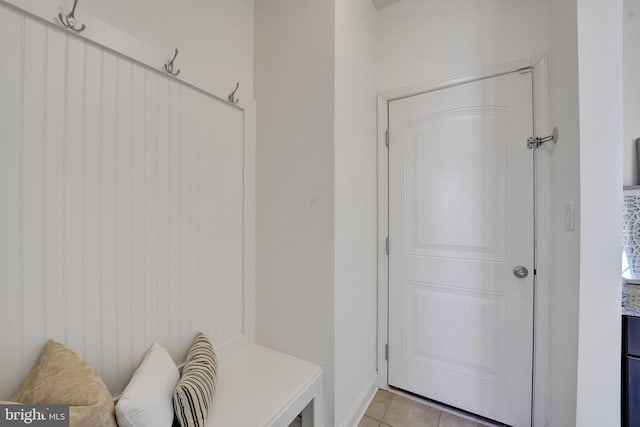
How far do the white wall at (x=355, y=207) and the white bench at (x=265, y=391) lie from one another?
0.15m

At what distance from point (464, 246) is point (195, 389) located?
158 centimetres

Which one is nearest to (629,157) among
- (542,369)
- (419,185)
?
(419,185)

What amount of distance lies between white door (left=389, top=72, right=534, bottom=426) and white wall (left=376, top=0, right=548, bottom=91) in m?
0.14

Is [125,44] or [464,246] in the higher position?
[125,44]

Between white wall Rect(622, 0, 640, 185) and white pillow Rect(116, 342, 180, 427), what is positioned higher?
white wall Rect(622, 0, 640, 185)

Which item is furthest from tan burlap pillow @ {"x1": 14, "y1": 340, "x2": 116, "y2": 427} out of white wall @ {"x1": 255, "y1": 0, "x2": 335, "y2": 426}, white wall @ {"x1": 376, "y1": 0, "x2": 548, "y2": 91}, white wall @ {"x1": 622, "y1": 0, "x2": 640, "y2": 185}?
white wall @ {"x1": 622, "y1": 0, "x2": 640, "y2": 185}

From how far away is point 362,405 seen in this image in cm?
168

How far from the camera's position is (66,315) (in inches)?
36.1

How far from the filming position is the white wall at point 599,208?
3.49ft

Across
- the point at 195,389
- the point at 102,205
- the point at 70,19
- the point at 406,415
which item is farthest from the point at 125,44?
the point at 406,415

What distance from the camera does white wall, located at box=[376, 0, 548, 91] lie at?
1.49 meters

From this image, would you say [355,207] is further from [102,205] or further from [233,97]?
[102,205]

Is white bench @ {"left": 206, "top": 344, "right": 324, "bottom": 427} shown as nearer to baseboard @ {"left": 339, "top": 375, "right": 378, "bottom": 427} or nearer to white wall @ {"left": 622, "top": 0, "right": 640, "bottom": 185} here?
baseboard @ {"left": 339, "top": 375, "right": 378, "bottom": 427}

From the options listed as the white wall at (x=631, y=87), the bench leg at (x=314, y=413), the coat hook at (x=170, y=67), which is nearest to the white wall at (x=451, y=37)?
the white wall at (x=631, y=87)
